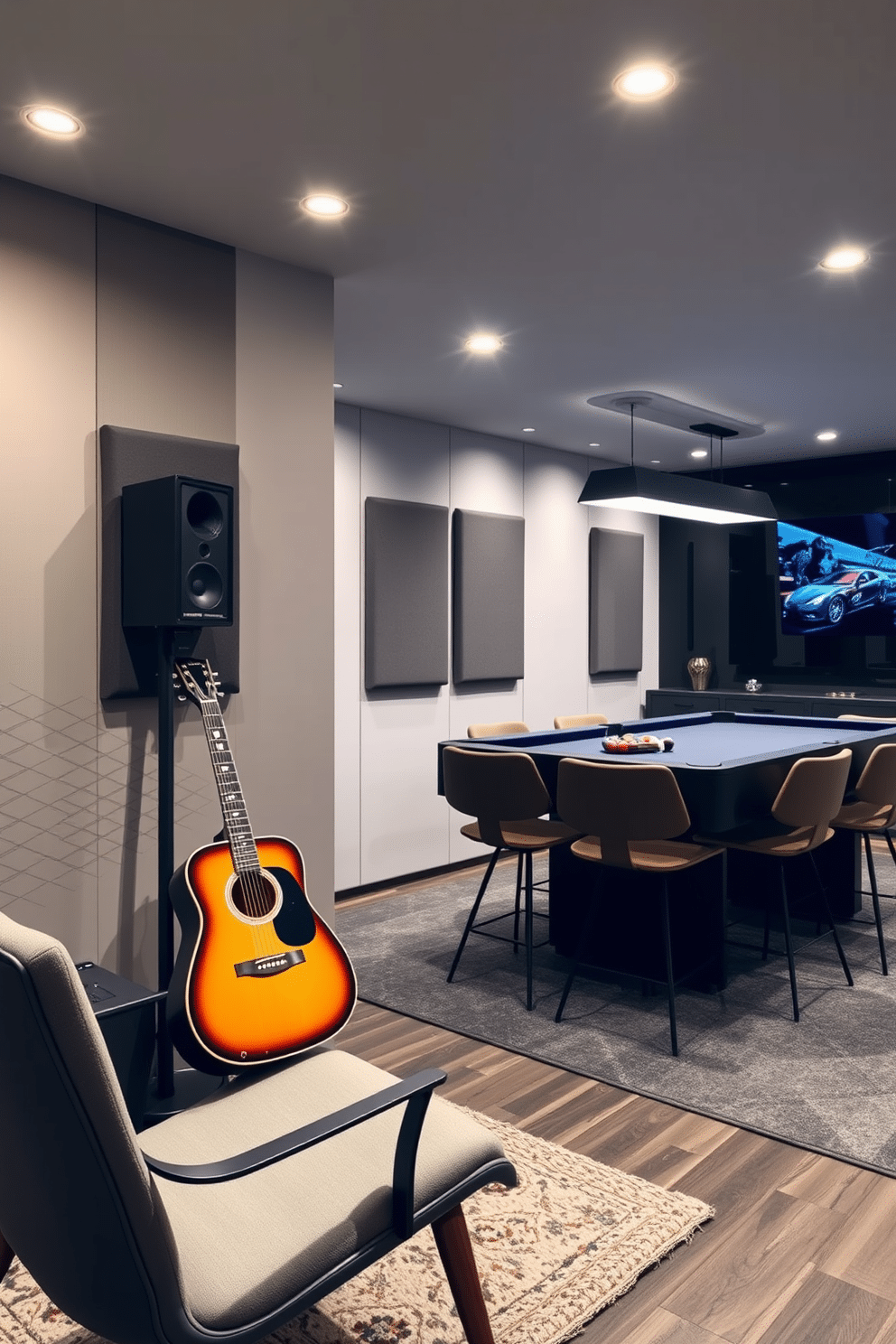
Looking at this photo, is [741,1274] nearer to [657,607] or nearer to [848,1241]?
[848,1241]

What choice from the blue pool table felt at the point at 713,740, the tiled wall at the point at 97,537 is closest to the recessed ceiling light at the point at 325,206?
the tiled wall at the point at 97,537

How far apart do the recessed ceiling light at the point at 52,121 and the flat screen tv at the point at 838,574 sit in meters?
5.79

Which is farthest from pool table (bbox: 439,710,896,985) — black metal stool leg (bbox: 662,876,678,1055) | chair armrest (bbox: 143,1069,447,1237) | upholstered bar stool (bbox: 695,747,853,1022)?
chair armrest (bbox: 143,1069,447,1237)

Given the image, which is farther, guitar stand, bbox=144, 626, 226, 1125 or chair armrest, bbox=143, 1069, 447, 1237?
guitar stand, bbox=144, 626, 226, 1125

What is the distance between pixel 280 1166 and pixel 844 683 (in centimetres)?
619

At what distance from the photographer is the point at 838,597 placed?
7023 mm

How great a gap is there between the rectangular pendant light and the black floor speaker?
238 cm

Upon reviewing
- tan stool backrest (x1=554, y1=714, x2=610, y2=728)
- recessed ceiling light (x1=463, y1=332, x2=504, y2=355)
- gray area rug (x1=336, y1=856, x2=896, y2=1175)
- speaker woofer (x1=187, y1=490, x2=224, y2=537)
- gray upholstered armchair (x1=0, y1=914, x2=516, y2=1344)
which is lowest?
gray area rug (x1=336, y1=856, x2=896, y2=1175)

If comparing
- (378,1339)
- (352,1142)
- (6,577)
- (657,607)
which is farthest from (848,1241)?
(657,607)

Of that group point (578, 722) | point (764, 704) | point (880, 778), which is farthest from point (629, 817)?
point (764, 704)

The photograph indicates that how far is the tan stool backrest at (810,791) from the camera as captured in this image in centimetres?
354

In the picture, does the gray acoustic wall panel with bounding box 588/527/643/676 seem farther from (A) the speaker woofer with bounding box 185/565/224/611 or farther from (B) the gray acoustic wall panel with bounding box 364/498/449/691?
(A) the speaker woofer with bounding box 185/565/224/611

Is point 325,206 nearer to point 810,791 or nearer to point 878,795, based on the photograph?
point 810,791

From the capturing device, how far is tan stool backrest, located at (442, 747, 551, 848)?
3.68 metres
